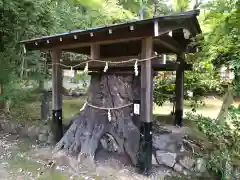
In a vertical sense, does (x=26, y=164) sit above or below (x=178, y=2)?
below

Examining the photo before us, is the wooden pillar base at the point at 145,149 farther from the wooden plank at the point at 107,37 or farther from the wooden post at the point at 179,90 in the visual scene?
the wooden post at the point at 179,90

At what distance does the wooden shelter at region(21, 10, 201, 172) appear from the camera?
3447 millimetres

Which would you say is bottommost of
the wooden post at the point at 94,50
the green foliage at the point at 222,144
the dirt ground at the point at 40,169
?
the dirt ground at the point at 40,169

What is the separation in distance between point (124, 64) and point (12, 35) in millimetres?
4925

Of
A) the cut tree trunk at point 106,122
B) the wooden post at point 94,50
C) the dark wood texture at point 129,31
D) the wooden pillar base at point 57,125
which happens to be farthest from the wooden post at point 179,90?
the wooden pillar base at point 57,125

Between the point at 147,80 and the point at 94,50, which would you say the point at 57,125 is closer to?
the point at 94,50

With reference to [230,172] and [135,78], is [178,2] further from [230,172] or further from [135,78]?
[230,172]

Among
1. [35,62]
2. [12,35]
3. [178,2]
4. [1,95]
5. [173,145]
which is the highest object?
[178,2]

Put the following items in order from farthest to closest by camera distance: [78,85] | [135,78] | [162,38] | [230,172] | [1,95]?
[78,85]
[1,95]
[135,78]
[162,38]
[230,172]

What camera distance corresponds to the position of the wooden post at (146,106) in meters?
3.56

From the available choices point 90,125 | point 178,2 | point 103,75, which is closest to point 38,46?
point 103,75

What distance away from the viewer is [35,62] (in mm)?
8164

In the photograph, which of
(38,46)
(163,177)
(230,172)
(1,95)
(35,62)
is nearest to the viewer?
(230,172)

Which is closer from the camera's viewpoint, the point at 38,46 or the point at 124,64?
the point at 124,64
